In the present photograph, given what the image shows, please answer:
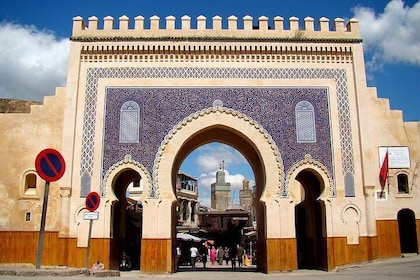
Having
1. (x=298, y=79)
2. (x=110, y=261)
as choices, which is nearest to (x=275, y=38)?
(x=298, y=79)

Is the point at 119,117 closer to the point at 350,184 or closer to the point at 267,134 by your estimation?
the point at 267,134

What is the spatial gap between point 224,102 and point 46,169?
6.97 m

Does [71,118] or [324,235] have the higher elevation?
[71,118]

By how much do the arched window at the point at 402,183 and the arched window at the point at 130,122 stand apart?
7.43m

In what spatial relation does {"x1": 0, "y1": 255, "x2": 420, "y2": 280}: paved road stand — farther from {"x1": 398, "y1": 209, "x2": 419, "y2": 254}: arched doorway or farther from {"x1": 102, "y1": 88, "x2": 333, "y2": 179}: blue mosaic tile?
{"x1": 102, "y1": 88, "x2": 333, "y2": 179}: blue mosaic tile

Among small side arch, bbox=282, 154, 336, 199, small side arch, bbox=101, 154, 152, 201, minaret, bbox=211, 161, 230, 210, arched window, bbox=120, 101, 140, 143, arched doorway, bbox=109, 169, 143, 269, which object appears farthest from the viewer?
minaret, bbox=211, 161, 230, 210

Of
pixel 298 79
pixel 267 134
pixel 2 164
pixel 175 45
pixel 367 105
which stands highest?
pixel 175 45

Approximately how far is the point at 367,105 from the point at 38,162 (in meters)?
9.40

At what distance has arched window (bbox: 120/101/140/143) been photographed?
39.8 feet

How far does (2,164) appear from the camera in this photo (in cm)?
1212

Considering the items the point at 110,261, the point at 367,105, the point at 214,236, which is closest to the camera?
the point at 110,261

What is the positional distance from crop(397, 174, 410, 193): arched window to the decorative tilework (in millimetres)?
1550

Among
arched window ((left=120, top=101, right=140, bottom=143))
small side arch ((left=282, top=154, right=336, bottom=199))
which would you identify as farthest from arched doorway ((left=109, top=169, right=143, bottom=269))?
small side arch ((left=282, top=154, right=336, bottom=199))

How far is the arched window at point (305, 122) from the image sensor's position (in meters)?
12.2
